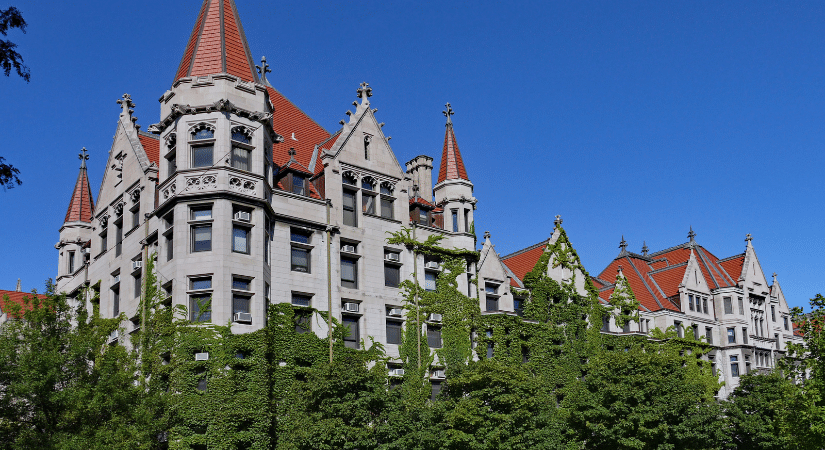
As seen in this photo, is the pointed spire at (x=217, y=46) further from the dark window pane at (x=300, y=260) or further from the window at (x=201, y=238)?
the dark window pane at (x=300, y=260)

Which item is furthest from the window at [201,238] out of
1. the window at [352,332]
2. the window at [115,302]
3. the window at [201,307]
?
the window at [115,302]

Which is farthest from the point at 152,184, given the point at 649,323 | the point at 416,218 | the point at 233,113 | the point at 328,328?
the point at 649,323

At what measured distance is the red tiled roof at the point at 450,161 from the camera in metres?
56.4

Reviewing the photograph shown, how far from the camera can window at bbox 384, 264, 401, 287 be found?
1991 inches

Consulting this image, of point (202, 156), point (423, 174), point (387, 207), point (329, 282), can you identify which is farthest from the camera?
point (423, 174)

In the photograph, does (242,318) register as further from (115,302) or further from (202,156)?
(115,302)

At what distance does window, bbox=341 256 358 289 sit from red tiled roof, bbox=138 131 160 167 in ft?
38.7

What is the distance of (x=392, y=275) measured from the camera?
50.9 metres

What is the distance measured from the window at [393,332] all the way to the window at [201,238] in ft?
38.8

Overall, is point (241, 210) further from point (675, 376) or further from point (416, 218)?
point (675, 376)

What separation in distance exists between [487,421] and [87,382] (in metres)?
17.8

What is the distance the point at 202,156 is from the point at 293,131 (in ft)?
35.4

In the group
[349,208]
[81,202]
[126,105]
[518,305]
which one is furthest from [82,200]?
[518,305]

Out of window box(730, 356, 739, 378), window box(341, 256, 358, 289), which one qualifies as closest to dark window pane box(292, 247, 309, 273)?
window box(341, 256, 358, 289)
